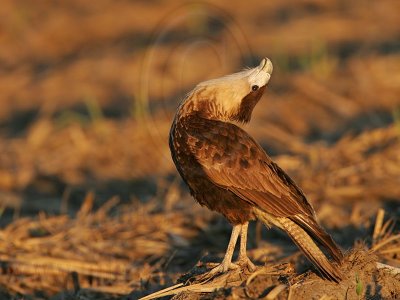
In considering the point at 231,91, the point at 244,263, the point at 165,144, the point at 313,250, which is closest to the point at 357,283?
the point at 313,250

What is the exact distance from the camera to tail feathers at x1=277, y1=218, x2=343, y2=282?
4.81 meters

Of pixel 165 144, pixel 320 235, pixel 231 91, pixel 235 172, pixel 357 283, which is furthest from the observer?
pixel 165 144

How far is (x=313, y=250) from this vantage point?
4.95 metres

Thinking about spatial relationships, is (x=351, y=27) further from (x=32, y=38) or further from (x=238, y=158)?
(x=238, y=158)

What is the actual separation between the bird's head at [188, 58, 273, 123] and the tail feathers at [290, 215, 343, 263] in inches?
36.4

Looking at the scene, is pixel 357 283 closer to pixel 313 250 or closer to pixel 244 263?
pixel 313 250

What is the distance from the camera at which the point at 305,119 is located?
36.5 ft

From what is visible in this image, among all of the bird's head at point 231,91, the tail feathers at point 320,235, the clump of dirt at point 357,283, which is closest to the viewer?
the clump of dirt at point 357,283

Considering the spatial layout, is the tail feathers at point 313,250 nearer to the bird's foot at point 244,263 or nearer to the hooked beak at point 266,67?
the bird's foot at point 244,263

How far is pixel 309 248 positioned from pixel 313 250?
0.10ft

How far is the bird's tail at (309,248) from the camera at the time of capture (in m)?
4.81

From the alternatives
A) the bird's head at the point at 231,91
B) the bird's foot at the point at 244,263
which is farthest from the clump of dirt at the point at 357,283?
the bird's head at the point at 231,91

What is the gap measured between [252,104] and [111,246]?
88.6 inches

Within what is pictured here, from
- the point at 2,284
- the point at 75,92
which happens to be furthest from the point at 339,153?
the point at 75,92
